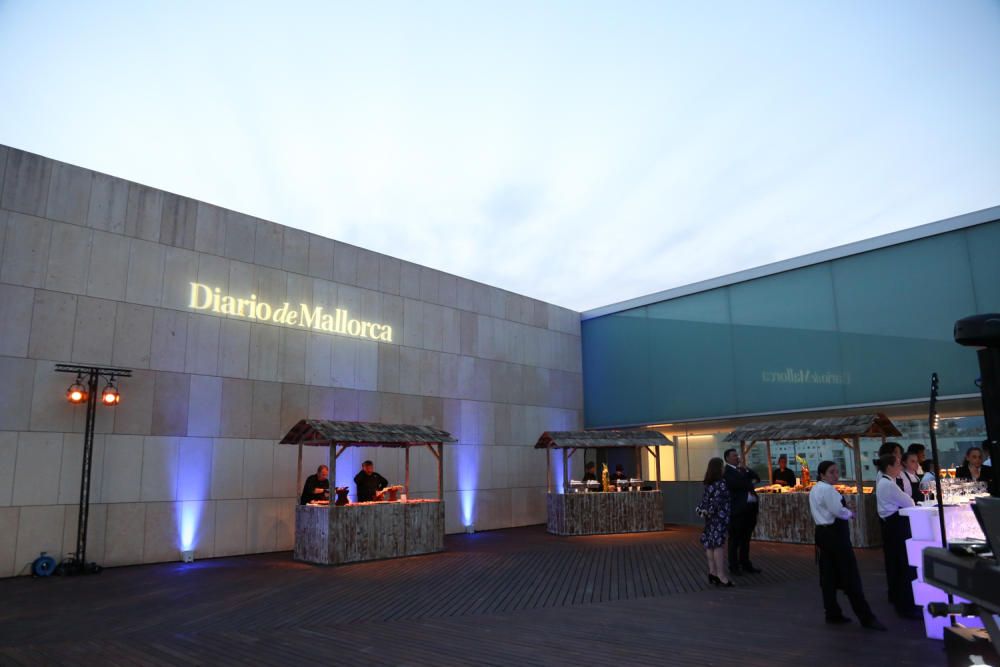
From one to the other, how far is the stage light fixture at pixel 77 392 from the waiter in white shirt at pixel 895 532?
11782 mm

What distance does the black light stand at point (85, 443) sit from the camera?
435 inches

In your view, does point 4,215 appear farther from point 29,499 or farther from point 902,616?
point 902,616

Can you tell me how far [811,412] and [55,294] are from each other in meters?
16.2

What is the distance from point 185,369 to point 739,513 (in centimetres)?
1041

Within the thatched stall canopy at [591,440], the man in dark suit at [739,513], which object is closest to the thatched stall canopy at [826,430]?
the thatched stall canopy at [591,440]

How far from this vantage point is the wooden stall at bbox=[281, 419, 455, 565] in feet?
39.7

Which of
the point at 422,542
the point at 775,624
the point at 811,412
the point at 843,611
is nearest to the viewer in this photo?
the point at 775,624

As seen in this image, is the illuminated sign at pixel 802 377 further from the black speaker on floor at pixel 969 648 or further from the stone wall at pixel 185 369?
the black speaker on floor at pixel 969 648

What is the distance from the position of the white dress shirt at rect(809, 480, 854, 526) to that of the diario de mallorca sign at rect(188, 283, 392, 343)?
37.2 feet

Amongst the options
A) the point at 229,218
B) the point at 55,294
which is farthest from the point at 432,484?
the point at 55,294

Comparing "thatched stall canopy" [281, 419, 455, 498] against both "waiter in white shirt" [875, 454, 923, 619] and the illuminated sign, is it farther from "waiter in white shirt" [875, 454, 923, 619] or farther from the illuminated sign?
"waiter in white shirt" [875, 454, 923, 619]

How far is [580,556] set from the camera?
1244cm

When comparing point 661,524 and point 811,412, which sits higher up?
point 811,412

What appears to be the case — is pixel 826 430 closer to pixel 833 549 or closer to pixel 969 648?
pixel 833 549
